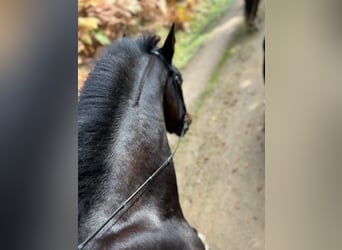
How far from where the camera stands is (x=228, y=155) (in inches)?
65.6

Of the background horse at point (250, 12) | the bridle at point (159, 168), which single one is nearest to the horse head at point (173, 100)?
the bridle at point (159, 168)

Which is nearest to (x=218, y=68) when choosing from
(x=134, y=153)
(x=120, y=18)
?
(x=120, y=18)

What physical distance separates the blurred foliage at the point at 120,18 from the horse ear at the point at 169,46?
12 centimetres

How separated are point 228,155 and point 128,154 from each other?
428 mm

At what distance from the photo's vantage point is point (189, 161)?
5.43 feet

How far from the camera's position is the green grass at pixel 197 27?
1721 mm

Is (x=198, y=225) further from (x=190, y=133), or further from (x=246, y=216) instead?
(x=190, y=133)

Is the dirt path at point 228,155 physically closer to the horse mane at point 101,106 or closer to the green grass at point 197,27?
the green grass at point 197,27

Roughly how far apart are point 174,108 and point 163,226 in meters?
0.51

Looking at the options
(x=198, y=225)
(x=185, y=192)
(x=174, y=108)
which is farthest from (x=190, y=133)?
(x=198, y=225)

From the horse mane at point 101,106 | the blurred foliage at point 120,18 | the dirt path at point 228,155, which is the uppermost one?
the blurred foliage at point 120,18

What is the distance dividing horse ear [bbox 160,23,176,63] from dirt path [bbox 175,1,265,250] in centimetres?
17
